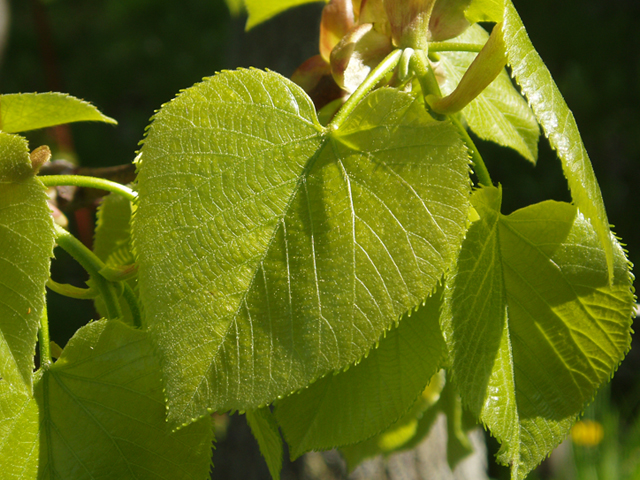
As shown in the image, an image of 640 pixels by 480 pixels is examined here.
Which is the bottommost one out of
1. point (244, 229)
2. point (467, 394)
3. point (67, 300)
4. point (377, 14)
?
point (67, 300)

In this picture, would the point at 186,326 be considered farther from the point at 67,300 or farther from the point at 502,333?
the point at 67,300

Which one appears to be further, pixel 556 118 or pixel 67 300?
pixel 67 300

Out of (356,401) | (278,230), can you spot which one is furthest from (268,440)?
(278,230)

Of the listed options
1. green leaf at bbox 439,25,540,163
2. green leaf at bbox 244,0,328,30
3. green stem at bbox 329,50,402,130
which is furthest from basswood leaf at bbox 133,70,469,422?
green leaf at bbox 244,0,328,30

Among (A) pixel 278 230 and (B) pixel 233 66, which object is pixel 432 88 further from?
(B) pixel 233 66

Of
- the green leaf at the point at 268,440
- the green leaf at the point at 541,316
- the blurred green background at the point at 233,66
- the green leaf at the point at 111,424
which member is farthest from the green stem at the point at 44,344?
the blurred green background at the point at 233,66

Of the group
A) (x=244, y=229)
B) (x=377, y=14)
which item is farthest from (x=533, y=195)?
(x=244, y=229)
